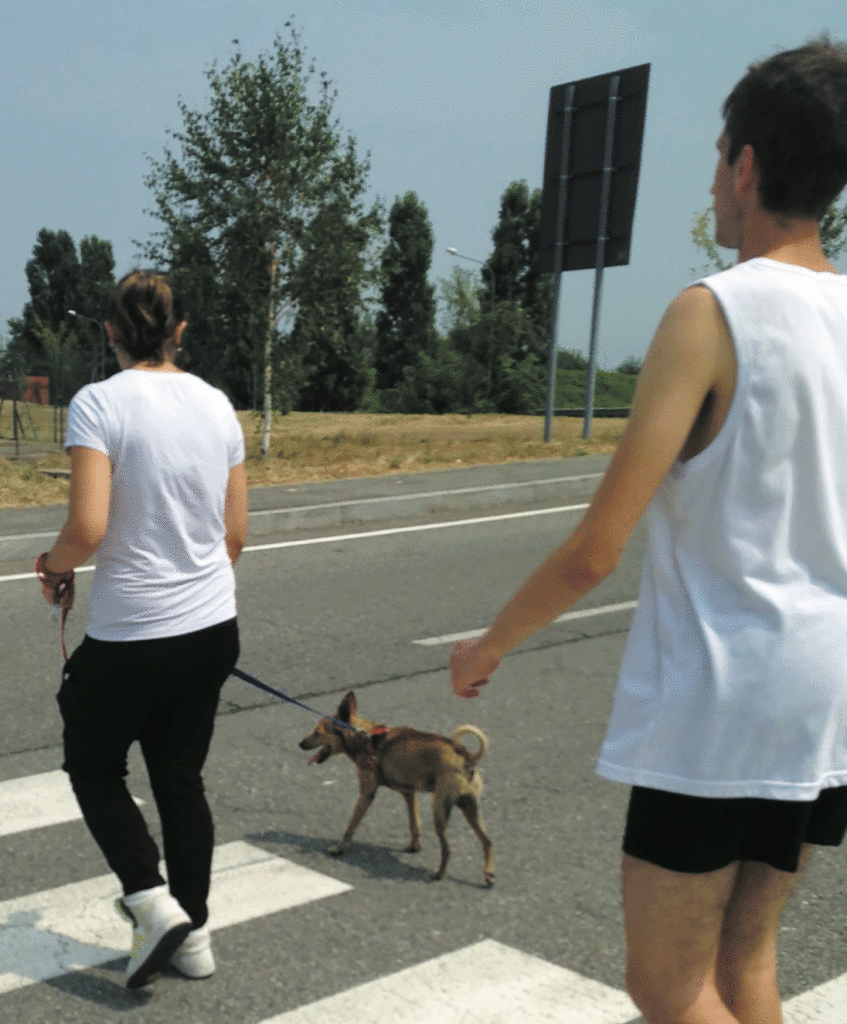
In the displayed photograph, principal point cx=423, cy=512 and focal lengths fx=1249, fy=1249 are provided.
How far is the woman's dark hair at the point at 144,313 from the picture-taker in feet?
10.2

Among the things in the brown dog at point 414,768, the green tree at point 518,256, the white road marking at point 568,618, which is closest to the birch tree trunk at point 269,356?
the white road marking at point 568,618

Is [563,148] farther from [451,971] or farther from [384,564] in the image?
[451,971]

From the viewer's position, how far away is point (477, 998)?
3.13 metres

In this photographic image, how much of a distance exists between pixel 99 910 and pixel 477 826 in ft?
3.76

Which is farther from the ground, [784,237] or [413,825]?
[784,237]

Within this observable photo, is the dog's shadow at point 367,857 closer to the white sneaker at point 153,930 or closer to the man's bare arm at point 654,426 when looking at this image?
the white sneaker at point 153,930

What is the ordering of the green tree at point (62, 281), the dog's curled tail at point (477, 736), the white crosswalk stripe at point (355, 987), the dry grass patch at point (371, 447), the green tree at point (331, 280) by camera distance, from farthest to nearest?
1. the green tree at point (62, 281)
2. the green tree at point (331, 280)
3. the dry grass patch at point (371, 447)
4. the dog's curled tail at point (477, 736)
5. the white crosswalk stripe at point (355, 987)

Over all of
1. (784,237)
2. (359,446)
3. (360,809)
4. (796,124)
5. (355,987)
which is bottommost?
(359,446)

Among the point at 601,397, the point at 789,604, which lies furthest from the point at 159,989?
the point at 601,397

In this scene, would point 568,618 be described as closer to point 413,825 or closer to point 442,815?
point 413,825

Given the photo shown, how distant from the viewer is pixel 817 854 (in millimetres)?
4199

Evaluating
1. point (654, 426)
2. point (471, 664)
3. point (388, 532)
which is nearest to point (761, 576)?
point (654, 426)

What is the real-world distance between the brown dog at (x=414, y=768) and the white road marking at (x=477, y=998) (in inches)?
21.3

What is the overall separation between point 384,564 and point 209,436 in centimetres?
655
